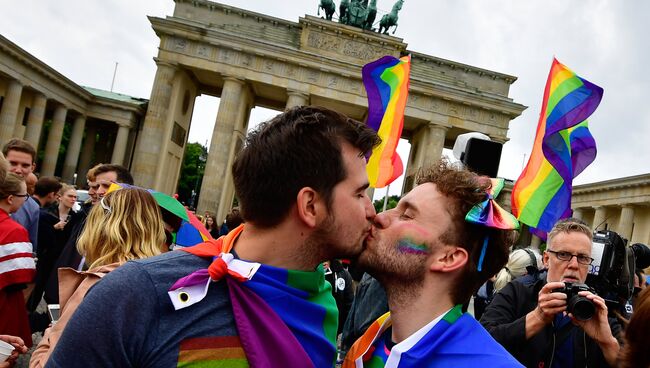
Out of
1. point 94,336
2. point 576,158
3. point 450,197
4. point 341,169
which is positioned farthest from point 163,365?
point 576,158

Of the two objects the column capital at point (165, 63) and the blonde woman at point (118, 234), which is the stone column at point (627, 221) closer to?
the column capital at point (165, 63)

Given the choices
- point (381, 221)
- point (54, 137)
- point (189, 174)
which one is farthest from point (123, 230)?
point (189, 174)

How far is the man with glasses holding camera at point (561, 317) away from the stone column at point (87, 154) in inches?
1906

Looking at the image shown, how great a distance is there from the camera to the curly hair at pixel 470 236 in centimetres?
254

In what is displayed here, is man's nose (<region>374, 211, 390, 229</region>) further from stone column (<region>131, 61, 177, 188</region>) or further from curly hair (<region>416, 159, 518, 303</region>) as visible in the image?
stone column (<region>131, 61, 177, 188</region>)

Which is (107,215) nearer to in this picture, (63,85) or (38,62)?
(38,62)

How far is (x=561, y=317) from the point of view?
3668mm

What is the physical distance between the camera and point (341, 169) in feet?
6.86

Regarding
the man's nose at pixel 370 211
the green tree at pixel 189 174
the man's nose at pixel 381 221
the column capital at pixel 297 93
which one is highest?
the column capital at pixel 297 93

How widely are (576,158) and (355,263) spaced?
605 cm

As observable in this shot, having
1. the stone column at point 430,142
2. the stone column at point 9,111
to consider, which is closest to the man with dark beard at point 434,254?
the stone column at point 430,142

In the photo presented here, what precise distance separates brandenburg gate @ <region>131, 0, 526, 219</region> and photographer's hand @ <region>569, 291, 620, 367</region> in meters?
36.4

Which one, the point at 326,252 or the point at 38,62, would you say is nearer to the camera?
the point at 326,252

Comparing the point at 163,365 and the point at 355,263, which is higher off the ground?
the point at 355,263
